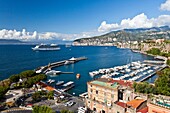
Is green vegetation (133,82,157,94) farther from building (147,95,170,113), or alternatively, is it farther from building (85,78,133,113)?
building (147,95,170,113)

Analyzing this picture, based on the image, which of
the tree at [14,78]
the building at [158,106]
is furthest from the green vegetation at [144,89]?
the tree at [14,78]

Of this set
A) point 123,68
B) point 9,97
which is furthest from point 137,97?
point 123,68

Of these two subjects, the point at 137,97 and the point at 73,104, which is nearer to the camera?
the point at 137,97

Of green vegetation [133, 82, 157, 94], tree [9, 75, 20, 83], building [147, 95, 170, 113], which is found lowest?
tree [9, 75, 20, 83]

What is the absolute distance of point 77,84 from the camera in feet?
168

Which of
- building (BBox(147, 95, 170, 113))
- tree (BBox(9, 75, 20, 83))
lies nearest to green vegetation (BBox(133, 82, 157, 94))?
building (BBox(147, 95, 170, 113))

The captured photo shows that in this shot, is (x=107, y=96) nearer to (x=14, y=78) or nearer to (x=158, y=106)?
(x=158, y=106)

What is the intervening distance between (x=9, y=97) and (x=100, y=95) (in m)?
17.3

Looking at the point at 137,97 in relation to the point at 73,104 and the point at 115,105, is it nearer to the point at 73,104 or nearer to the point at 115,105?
the point at 115,105

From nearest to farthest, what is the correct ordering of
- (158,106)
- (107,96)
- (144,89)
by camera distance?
(158,106)
(107,96)
(144,89)

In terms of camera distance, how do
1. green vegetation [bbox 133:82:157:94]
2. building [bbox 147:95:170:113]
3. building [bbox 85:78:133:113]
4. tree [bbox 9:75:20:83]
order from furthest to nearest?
tree [bbox 9:75:20:83], green vegetation [bbox 133:82:157:94], building [bbox 85:78:133:113], building [bbox 147:95:170:113]

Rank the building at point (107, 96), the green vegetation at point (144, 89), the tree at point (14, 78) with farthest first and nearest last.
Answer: the tree at point (14, 78)
the green vegetation at point (144, 89)
the building at point (107, 96)

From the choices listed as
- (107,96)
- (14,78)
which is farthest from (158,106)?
(14,78)

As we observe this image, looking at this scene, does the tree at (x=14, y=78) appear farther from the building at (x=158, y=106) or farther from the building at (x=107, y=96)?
the building at (x=158, y=106)
